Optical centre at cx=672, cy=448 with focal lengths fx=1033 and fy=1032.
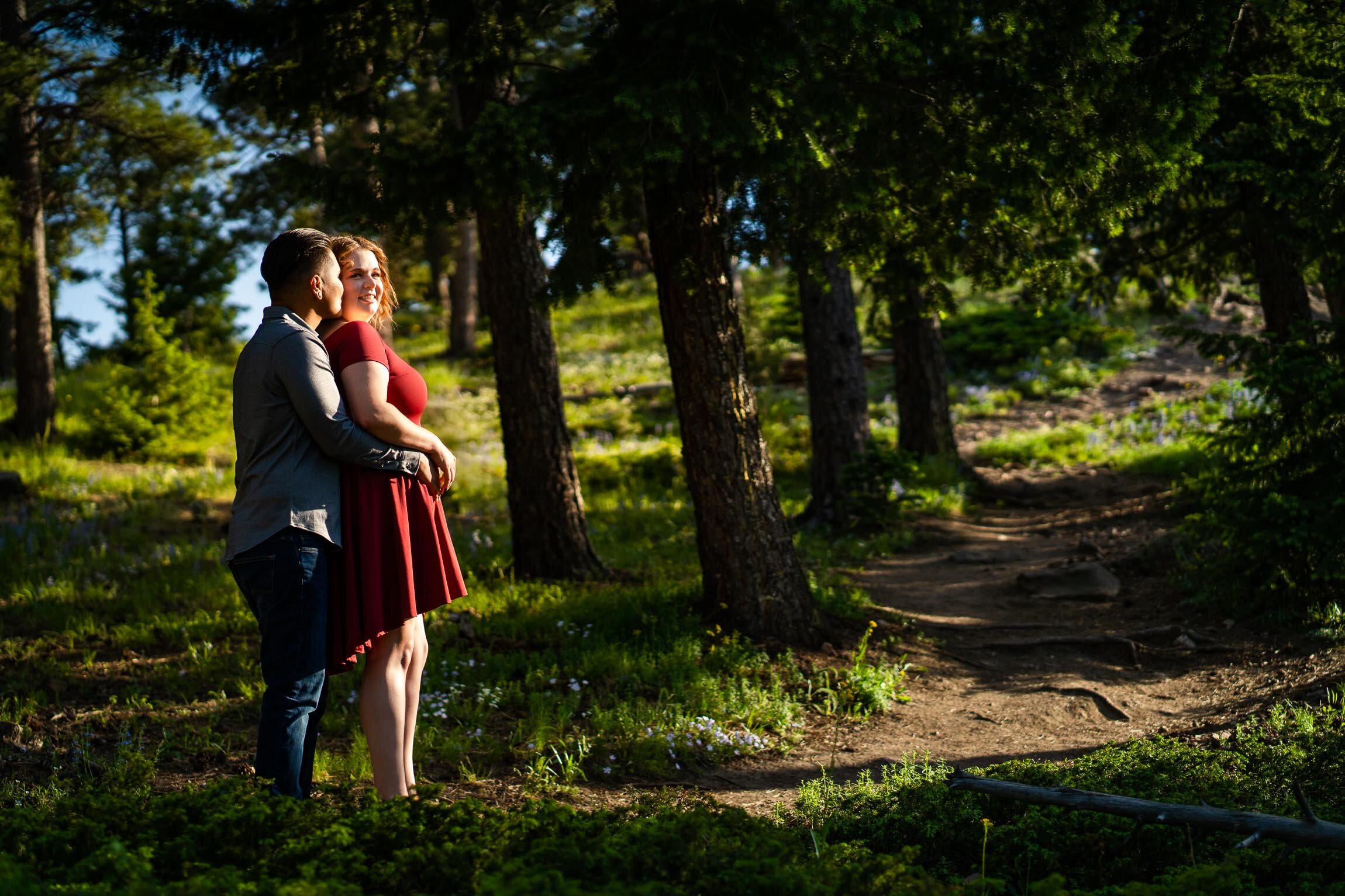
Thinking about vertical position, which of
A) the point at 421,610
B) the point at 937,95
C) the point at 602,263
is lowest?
the point at 421,610

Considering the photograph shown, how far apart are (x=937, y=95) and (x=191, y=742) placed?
525cm

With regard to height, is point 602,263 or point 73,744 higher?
point 602,263

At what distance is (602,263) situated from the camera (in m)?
6.02

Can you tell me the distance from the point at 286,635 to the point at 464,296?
59.6 ft

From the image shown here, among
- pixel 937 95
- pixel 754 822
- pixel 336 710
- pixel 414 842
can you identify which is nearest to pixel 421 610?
pixel 414 842

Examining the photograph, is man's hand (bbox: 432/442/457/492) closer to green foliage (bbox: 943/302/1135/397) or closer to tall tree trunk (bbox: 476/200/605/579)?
tall tree trunk (bbox: 476/200/605/579)

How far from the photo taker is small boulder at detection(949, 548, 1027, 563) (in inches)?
368

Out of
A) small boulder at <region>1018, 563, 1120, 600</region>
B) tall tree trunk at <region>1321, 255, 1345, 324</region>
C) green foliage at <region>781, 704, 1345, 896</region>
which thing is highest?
tall tree trunk at <region>1321, 255, 1345, 324</region>

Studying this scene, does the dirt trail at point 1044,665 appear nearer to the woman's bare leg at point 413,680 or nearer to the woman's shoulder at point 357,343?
the woman's bare leg at point 413,680

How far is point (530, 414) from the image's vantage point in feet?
25.1

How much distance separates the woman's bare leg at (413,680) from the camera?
3.73 meters

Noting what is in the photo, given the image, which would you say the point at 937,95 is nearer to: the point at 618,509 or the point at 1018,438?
the point at 618,509

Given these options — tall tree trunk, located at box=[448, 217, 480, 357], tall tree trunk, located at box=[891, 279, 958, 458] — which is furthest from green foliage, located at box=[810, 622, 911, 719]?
tall tree trunk, located at box=[448, 217, 480, 357]

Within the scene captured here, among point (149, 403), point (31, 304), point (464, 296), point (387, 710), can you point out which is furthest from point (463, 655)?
point (464, 296)
